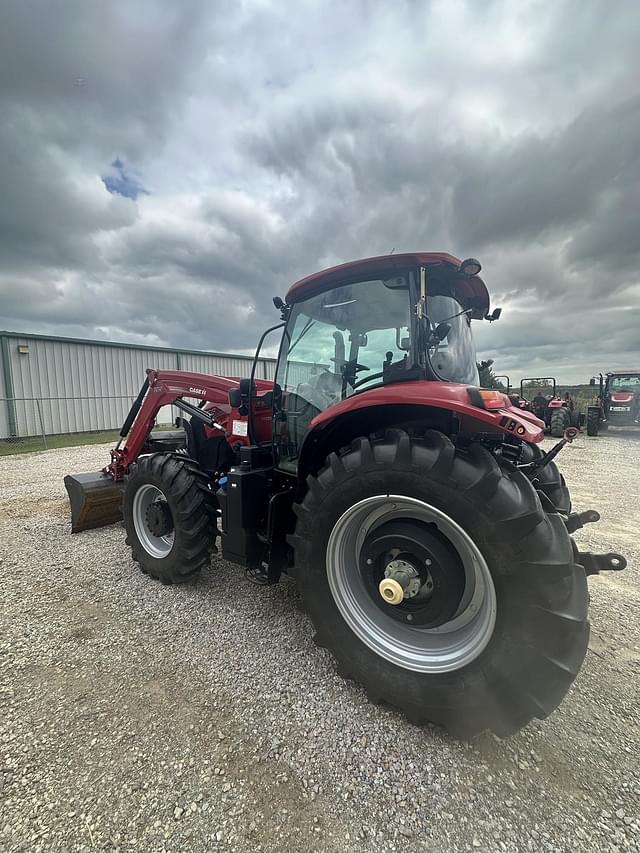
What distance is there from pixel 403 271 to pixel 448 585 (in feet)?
5.93

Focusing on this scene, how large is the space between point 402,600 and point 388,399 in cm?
106

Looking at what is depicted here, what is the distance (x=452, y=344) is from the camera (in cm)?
268

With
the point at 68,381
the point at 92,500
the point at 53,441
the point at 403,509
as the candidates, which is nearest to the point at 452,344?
the point at 403,509

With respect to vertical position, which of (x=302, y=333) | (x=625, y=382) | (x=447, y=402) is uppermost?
(x=302, y=333)

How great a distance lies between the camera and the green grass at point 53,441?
11578mm

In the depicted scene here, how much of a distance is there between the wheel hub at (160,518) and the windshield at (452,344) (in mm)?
2561

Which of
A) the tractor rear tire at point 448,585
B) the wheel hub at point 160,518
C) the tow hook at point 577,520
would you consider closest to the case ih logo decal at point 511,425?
the tractor rear tire at point 448,585

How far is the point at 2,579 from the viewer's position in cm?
336

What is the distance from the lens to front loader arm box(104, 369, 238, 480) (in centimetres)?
368

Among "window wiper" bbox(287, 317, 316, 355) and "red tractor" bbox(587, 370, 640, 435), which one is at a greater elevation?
"window wiper" bbox(287, 317, 316, 355)

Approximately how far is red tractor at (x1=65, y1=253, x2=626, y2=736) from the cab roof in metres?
0.01

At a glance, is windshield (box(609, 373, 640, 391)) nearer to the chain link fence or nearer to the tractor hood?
the tractor hood

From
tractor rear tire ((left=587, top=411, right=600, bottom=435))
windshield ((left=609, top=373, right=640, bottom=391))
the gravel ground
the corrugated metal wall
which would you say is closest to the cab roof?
the gravel ground

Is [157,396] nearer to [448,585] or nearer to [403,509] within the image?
[403,509]
